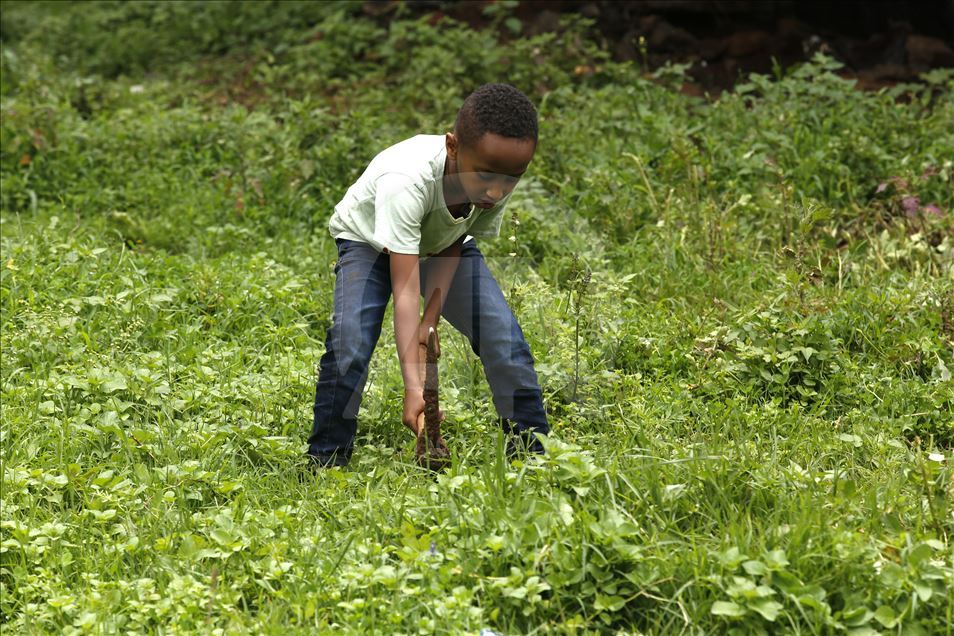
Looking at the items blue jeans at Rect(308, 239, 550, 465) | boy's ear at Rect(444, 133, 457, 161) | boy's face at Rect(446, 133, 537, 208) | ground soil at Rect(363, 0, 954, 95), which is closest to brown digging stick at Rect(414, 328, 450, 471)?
blue jeans at Rect(308, 239, 550, 465)

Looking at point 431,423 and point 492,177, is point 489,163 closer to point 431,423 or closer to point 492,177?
point 492,177

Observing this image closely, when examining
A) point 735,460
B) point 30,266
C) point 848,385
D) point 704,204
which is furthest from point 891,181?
point 30,266

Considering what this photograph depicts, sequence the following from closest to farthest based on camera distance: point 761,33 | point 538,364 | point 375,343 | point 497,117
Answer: point 497,117 → point 375,343 → point 538,364 → point 761,33

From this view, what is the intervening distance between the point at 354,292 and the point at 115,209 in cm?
314

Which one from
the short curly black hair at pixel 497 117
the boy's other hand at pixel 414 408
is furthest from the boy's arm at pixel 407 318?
the short curly black hair at pixel 497 117

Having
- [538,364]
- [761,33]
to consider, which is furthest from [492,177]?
[761,33]

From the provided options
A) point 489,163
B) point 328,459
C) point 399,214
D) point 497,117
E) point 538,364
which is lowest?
point 328,459

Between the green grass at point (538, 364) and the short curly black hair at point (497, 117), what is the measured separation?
88cm

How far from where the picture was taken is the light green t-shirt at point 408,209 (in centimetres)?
322

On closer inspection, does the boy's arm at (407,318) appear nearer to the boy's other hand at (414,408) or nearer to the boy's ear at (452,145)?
the boy's other hand at (414,408)

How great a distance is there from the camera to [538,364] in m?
4.04

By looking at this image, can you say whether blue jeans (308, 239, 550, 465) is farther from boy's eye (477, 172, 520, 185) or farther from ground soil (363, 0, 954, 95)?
ground soil (363, 0, 954, 95)

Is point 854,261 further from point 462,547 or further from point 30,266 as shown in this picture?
point 30,266

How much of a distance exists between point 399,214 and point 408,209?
0.03 meters
